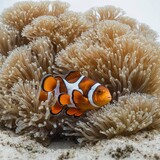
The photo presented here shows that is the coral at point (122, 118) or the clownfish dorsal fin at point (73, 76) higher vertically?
the clownfish dorsal fin at point (73, 76)

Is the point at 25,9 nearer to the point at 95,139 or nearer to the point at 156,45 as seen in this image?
the point at 156,45

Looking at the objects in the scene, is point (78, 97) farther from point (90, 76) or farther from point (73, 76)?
point (90, 76)

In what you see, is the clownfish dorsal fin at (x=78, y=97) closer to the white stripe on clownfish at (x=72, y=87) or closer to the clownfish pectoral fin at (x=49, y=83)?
the white stripe on clownfish at (x=72, y=87)

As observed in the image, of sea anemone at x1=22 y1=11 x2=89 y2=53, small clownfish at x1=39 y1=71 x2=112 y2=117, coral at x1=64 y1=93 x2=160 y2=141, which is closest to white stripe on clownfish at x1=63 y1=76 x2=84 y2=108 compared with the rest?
small clownfish at x1=39 y1=71 x2=112 y2=117

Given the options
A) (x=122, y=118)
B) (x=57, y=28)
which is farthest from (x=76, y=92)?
(x=57, y=28)

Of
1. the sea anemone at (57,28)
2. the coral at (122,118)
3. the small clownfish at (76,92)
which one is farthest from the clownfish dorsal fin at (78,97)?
the sea anemone at (57,28)

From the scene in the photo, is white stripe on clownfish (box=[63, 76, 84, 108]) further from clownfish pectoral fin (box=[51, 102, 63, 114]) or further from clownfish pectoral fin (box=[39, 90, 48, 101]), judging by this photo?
clownfish pectoral fin (box=[39, 90, 48, 101])

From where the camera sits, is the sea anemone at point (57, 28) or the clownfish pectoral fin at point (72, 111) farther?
the sea anemone at point (57, 28)
